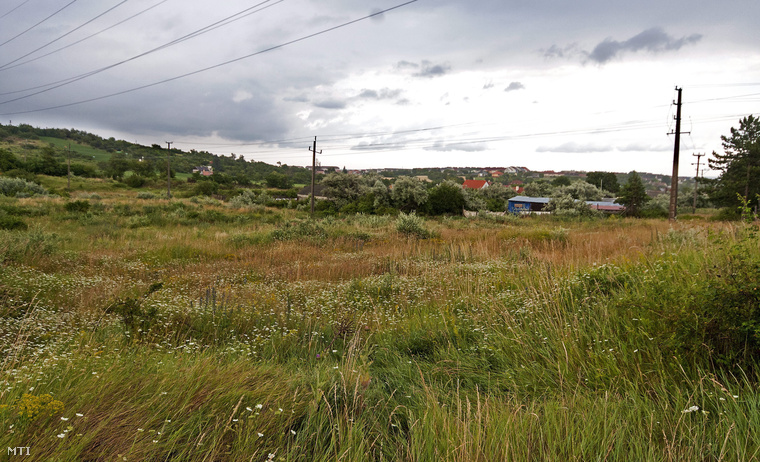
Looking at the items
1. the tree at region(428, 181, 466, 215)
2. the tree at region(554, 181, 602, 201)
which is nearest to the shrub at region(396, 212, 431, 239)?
the tree at region(428, 181, 466, 215)

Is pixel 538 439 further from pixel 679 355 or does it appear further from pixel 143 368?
pixel 143 368

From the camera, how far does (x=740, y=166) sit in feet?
173

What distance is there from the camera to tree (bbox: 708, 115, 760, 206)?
48.9m

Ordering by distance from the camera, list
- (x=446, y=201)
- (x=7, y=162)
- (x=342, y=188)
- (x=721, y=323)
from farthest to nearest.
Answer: (x=7, y=162) → (x=342, y=188) → (x=446, y=201) → (x=721, y=323)

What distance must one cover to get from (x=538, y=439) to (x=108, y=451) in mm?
2531

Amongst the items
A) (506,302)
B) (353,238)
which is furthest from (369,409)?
(353,238)

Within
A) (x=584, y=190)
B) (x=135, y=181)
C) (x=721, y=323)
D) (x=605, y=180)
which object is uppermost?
(x=605, y=180)

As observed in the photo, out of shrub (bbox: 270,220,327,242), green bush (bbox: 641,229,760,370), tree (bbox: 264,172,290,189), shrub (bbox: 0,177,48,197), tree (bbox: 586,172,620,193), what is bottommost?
shrub (bbox: 270,220,327,242)

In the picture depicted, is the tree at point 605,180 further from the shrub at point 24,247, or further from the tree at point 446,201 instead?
the shrub at point 24,247

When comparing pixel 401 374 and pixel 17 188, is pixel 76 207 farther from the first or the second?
pixel 401 374

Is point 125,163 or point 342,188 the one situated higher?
point 125,163

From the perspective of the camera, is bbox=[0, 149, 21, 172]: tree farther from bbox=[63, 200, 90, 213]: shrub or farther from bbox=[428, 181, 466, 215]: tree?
bbox=[428, 181, 466, 215]: tree

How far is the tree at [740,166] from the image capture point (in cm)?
4891

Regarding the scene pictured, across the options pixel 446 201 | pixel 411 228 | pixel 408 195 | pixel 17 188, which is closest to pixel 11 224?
pixel 411 228
